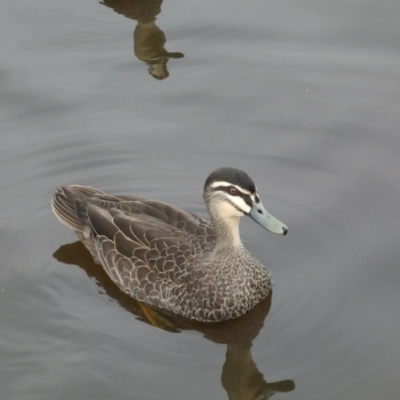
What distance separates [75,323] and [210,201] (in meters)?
1.72

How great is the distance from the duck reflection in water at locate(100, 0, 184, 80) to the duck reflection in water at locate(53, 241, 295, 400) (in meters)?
3.87

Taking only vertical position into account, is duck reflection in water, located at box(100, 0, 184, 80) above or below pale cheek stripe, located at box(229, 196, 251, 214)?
above

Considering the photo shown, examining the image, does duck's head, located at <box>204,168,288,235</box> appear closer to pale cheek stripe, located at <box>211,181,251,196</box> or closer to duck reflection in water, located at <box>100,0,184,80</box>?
pale cheek stripe, located at <box>211,181,251,196</box>

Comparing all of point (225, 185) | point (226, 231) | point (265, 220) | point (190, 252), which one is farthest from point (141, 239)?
point (265, 220)

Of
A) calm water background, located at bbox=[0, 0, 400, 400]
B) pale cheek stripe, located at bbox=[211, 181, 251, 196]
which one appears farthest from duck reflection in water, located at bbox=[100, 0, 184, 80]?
pale cheek stripe, located at bbox=[211, 181, 251, 196]

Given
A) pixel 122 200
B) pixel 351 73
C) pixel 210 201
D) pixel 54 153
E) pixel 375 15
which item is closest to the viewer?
pixel 210 201

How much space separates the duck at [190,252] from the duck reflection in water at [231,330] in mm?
74

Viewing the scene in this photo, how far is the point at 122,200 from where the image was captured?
979cm

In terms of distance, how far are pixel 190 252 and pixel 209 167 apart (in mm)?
2064

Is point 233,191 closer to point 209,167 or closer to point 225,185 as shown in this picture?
point 225,185

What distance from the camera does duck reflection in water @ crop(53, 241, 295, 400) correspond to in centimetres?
818

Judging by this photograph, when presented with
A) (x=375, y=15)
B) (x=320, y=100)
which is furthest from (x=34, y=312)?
(x=375, y=15)

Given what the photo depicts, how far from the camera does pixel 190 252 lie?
29.9ft

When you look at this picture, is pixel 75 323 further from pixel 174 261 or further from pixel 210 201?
pixel 210 201
